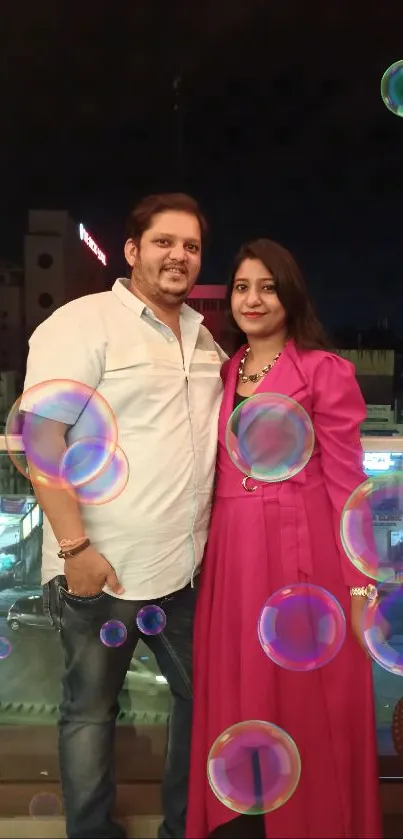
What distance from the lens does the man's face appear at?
1186 mm

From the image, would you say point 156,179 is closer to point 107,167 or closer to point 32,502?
point 107,167

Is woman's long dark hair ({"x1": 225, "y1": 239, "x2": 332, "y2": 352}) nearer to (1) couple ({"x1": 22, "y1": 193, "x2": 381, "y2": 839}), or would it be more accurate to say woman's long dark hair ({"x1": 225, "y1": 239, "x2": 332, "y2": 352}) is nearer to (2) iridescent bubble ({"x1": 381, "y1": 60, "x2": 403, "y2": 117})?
(1) couple ({"x1": 22, "y1": 193, "x2": 381, "y2": 839})

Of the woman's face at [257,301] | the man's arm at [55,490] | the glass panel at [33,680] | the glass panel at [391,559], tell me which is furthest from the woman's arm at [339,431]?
the glass panel at [33,680]

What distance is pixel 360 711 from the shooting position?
1.18 metres

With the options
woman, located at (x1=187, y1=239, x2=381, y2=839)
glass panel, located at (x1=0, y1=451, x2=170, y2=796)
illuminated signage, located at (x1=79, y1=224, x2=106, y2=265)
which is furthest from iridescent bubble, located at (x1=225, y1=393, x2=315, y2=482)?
illuminated signage, located at (x1=79, y1=224, x2=106, y2=265)

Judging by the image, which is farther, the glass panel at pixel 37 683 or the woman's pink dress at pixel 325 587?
the glass panel at pixel 37 683

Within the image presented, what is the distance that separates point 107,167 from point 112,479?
135 centimetres

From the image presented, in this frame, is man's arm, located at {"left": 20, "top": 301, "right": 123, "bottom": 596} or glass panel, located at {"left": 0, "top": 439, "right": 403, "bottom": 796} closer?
man's arm, located at {"left": 20, "top": 301, "right": 123, "bottom": 596}

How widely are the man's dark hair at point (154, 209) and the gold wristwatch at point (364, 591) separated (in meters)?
0.76

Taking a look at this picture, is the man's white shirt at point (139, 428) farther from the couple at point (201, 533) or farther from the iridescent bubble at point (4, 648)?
the iridescent bubble at point (4, 648)

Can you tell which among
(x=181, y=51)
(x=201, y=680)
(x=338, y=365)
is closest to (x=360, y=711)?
(x=201, y=680)

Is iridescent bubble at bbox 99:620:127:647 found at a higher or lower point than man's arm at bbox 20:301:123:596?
lower

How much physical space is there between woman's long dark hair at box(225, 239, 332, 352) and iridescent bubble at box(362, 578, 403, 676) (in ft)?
1.72

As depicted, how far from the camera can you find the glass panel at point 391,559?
4.78 feet
